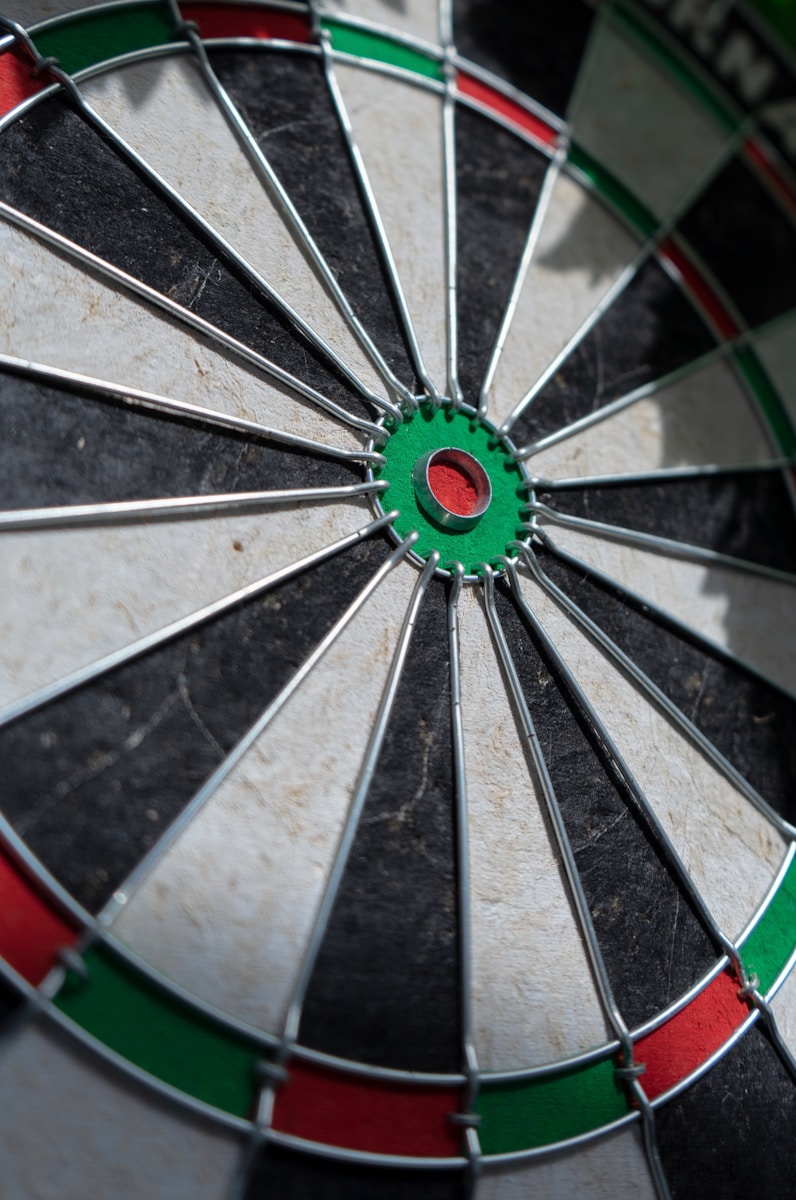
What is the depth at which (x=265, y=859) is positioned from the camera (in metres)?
4.18

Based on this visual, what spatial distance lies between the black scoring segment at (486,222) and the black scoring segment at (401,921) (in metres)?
1.95

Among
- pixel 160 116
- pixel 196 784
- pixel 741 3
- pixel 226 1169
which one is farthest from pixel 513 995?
pixel 741 3

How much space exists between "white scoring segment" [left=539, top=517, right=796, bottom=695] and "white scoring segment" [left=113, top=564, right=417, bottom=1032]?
1622 mm

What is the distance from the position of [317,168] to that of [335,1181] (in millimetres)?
4783

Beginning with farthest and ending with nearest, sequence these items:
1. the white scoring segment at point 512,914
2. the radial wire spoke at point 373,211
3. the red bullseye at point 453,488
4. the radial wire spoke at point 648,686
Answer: the radial wire spoke at point 373,211 < the radial wire spoke at point 648,686 < the red bullseye at point 453,488 < the white scoring segment at point 512,914

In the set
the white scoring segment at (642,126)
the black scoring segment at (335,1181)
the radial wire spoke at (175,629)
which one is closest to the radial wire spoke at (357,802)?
the radial wire spoke at (175,629)

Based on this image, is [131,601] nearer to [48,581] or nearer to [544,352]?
[48,581]

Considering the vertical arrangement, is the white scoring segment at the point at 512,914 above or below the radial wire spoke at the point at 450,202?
below

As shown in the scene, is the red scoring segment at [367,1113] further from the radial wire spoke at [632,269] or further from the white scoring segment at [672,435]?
the radial wire spoke at [632,269]

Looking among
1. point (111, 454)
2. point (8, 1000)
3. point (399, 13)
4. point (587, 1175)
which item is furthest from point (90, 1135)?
point (399, 13)

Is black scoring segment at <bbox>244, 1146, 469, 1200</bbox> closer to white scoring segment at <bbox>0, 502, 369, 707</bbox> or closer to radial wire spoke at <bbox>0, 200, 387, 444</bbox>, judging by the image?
white scoring segment at <bbox>0, 502, 369, 707</bbox>

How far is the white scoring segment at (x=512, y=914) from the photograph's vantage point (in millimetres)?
4367

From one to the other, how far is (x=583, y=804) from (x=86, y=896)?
90.4 inches

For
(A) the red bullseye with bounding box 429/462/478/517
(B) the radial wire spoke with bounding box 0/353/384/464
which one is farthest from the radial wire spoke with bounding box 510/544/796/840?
(B) the radial wire spoke with bounding box 0/353/384/464
